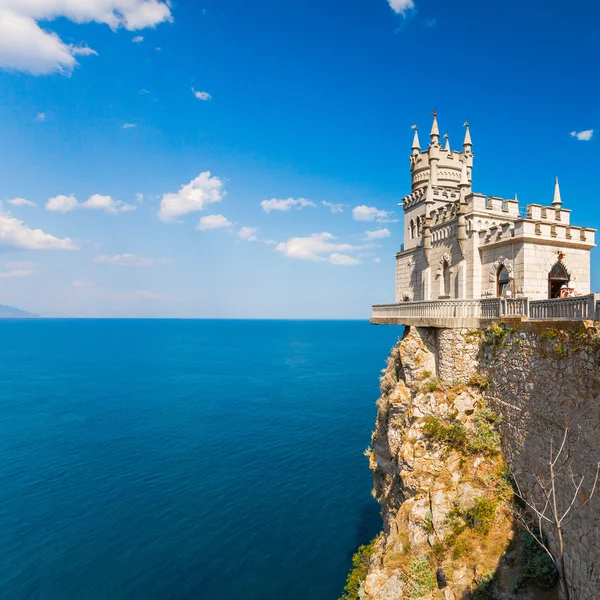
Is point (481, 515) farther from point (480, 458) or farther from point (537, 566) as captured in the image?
point (480, 458)

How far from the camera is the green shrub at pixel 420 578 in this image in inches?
602

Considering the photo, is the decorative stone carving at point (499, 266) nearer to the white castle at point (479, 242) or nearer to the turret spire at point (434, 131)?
the white castle at point (479, 242)

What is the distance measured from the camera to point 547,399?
14.3 metres

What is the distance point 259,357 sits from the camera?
119 metres

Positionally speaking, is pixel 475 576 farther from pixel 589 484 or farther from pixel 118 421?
pixel 118 421

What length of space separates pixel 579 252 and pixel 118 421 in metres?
53.9

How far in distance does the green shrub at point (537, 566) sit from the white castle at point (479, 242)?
12.2 m

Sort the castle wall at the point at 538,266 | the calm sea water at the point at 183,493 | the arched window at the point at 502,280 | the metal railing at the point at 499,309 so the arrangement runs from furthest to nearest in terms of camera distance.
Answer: the calm sea water at the point at 183,493 → the arched window at the point at 502,280 → the castle wall at the point at 538,266 → the metal railing at the point at 499,309

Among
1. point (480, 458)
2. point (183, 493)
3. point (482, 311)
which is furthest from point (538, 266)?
point (183, 493)

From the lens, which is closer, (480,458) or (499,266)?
(480,458)

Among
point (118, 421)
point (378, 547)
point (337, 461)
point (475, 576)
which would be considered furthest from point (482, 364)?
point (118, 421)

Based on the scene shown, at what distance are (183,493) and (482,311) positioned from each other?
28.6 metres

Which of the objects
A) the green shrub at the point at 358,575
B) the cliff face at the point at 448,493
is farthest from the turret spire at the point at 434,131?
the green shrub at the point at 358,575

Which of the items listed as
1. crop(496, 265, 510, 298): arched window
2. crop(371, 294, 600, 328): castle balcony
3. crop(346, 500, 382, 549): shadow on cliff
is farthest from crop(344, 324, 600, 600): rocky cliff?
crop(346, 500, 382, 549): shadow on cliff
